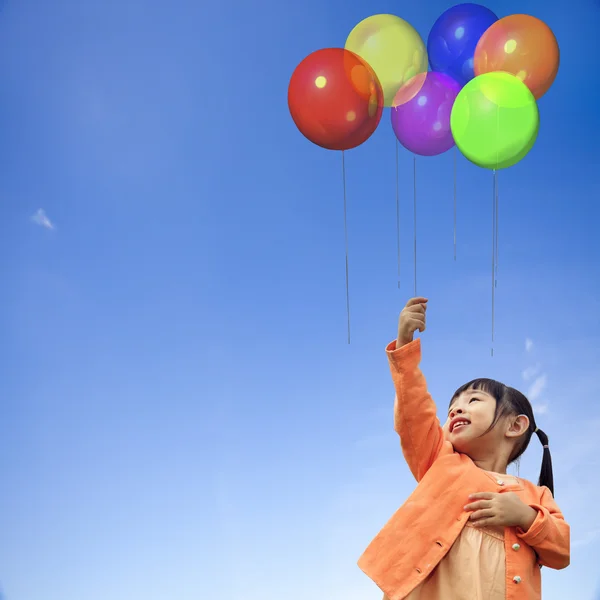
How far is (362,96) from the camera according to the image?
75.5 inches

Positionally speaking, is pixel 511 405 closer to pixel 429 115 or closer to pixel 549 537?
pixel 549 537

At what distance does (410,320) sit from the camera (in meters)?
1.43

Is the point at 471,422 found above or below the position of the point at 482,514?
above

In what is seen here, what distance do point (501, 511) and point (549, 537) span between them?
0.37 ft

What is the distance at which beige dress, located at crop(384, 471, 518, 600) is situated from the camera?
135 cm

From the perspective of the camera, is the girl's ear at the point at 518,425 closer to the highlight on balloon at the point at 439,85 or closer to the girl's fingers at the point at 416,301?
the girl's fingers at the point at 416,301

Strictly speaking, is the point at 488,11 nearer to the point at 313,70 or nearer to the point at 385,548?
the point at 313,70

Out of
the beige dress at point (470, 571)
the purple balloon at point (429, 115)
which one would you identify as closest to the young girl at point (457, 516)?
the beige dress at point (470, 571)

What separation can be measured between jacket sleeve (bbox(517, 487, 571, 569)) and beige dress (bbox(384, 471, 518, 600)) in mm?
57

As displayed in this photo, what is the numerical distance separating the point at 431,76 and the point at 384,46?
0.17 meters

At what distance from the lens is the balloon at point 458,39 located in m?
2.18

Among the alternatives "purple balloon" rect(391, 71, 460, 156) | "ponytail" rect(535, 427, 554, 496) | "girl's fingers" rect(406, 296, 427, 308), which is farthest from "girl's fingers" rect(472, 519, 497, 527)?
"purple balloon" rect(391, 71, 460, 156)

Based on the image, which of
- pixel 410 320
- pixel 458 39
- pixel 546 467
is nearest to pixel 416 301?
pixel 410 320

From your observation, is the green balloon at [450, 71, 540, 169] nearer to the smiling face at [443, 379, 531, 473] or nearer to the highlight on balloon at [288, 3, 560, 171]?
the highlight on balloon at [288, 3, 560, 171]
